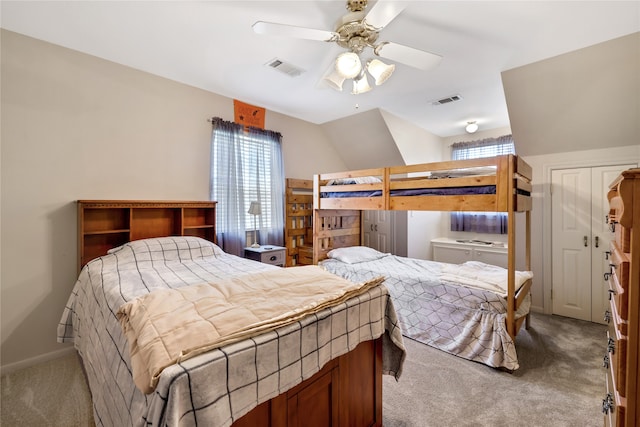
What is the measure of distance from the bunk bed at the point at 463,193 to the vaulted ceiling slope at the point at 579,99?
80 cm

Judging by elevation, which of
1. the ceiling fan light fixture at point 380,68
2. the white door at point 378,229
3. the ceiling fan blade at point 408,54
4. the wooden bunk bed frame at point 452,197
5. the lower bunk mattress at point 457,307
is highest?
the ceiling fan blade at point 408,54

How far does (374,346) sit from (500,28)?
8.16 feet

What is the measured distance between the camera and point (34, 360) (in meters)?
2.34

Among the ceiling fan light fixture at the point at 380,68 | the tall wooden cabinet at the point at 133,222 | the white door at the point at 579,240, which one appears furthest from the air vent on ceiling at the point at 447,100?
the tall wooden cabinet at the point at 133,222

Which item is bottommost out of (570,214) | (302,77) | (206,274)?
(206,274)

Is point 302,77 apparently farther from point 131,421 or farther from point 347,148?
point 131,421

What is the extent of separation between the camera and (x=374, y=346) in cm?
156

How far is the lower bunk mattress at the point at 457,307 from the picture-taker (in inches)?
89.4

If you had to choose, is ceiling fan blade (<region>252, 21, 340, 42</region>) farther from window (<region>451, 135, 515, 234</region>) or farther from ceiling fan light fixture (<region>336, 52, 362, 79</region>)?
window (<region>451, 135, 515, 234</region>)

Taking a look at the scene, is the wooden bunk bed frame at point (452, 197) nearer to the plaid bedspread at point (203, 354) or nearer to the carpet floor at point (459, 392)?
the carpet floor at point (459, 392)

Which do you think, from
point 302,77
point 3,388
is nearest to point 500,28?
point 302,77

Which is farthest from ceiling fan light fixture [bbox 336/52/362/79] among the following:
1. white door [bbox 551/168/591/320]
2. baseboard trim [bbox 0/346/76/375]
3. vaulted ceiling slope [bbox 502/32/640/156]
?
baseboard trim [bbox 0/346/76/375]

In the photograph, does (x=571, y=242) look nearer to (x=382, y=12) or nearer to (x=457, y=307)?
(x=457, y=307)

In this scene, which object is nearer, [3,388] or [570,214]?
[3,388]
